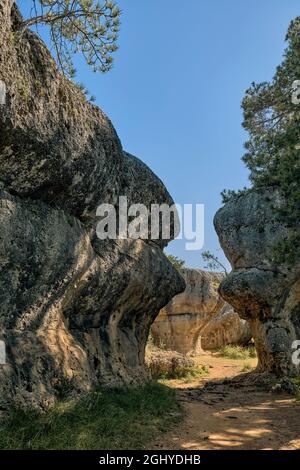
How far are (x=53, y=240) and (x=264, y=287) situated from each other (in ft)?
36.2

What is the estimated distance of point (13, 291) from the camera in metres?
8.54

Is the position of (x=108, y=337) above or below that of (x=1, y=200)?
below

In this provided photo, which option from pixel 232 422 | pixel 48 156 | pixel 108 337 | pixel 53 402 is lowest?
pixel 232 422

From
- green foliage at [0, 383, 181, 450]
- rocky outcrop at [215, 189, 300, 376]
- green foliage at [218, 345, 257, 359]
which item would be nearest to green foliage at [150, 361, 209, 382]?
rocky outcrop at [215, 189, 300, 376]

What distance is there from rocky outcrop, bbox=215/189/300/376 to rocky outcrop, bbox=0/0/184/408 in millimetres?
6635

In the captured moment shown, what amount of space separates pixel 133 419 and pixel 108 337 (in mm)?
4107

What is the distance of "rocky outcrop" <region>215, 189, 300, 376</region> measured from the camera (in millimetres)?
17234

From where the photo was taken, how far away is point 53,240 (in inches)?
380

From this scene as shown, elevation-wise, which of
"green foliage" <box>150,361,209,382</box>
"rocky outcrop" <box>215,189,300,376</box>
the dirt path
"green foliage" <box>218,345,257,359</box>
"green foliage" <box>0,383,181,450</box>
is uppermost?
"rocky outcrop" <box>215,189,300,376</box>

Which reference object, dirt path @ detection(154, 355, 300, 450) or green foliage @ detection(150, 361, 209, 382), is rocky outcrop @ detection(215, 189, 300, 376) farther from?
green foliage @ detection(150, 361, 209, 382)

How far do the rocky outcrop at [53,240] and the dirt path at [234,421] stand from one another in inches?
94.6

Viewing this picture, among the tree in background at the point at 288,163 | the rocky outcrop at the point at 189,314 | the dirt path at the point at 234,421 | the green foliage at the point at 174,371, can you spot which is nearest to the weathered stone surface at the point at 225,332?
the rocky outcrop at the point at 189,314

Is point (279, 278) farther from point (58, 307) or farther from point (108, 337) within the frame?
point (58, 307)
